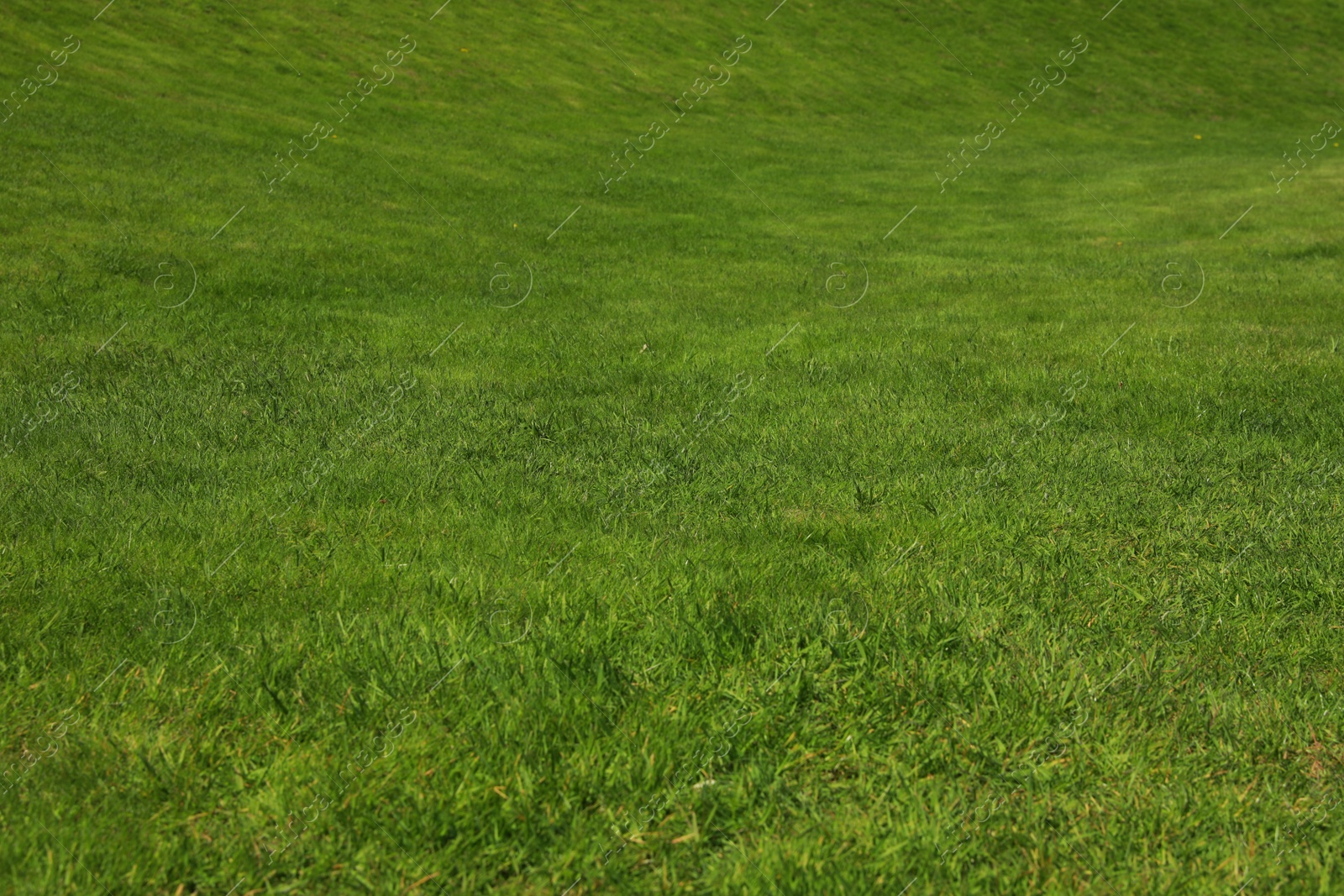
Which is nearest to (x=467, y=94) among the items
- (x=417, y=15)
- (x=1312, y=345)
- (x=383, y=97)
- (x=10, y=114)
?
(x=383, y=97)

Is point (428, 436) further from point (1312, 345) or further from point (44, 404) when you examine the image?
point (1312, 345)

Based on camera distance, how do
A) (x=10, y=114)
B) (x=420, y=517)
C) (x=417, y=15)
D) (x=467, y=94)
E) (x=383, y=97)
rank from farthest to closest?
(x=417, y=15), (x=467, y=94), (x=383, y=97), (x=10, y=114), (x=420, y=517)

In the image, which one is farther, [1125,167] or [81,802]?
[1125,167]

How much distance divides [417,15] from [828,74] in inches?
619

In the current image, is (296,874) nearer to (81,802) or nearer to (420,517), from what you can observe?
(81,802)

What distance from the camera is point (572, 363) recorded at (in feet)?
25.8

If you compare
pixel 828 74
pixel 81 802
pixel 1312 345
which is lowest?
pixel 828 74

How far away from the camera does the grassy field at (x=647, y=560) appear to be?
2730 millimetres

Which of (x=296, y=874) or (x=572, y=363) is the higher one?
(x=296, y=874)

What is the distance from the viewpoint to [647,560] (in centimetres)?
426

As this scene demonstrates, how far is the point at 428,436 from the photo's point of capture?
236 inches

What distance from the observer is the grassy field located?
107 inches

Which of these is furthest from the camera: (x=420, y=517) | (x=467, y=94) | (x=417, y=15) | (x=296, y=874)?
(x=417, y=15)

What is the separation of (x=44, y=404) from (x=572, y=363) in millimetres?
3592
